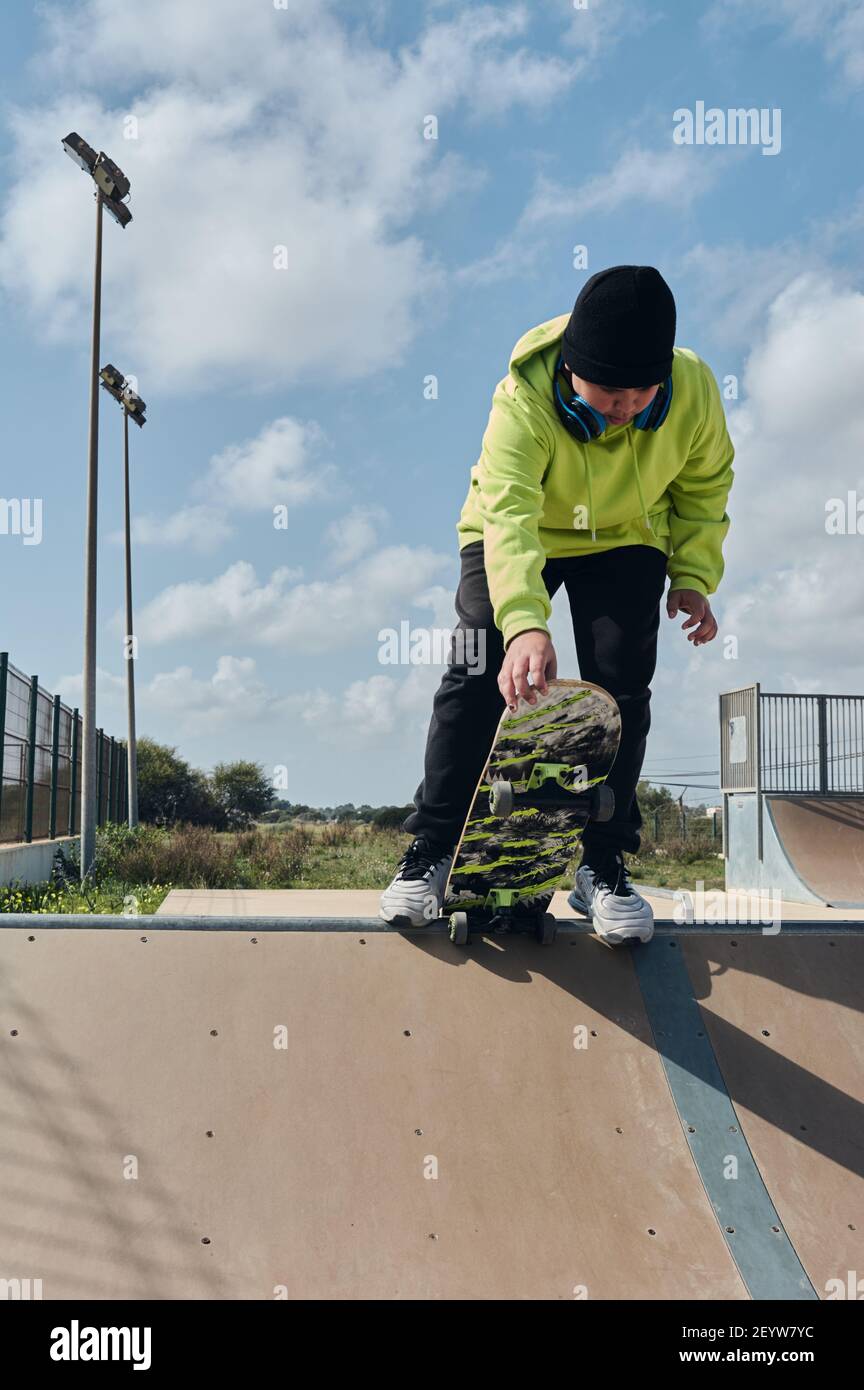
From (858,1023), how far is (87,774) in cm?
1163

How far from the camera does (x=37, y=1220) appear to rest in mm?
1950

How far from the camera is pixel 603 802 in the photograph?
100 inches

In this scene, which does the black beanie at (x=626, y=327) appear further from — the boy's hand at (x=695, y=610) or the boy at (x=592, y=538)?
the boy's hand at (x=695, y=610)

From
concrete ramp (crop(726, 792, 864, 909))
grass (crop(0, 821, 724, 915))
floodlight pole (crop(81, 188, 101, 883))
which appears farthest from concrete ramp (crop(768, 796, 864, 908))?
floodlight pole (crop(81, 188, 101, 883))

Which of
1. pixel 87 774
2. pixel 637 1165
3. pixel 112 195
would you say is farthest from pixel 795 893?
pixel 112 195

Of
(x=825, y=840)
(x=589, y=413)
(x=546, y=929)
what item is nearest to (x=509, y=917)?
(x=546, y=929)

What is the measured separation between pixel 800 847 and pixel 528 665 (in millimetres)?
11665

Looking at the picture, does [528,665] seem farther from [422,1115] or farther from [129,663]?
[129,663]

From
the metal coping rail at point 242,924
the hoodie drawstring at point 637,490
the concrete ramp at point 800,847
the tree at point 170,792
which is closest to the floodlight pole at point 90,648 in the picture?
the concrete ramp at point 800,847

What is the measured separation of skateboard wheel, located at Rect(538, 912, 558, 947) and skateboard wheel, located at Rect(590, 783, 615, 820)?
1.07ft

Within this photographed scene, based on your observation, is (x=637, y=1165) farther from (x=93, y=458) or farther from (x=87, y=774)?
(x=93, y=458)

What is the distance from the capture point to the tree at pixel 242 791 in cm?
3450

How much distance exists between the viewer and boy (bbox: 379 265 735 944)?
2.44 meters

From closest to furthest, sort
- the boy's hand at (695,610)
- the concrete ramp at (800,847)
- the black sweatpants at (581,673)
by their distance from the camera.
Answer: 1. the black sweatpants at (581,673)
2. the boy's hand at (695,610)
3. the concrete ramp at (800,847)
